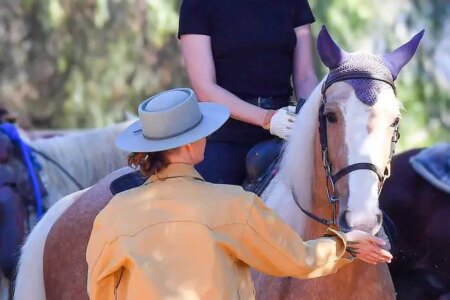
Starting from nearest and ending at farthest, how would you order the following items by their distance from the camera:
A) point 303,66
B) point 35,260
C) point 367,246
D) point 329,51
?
1. point 367,246
2. point 329,51
3. point 303,66
4. point 35,260

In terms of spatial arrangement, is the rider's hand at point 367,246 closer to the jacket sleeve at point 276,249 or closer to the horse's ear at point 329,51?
the jacket sleeve at point 276,249

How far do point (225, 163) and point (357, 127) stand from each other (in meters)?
1.10

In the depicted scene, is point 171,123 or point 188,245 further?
point 171,123

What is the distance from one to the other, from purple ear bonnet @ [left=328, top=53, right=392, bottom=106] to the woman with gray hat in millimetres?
619

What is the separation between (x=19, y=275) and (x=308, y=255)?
230 centimetres

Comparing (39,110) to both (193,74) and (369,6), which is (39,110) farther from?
(193,74)

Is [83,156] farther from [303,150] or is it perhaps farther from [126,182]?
[303,150]

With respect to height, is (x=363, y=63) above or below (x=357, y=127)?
above

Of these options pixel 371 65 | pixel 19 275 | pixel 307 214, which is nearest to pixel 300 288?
pixel 307 214

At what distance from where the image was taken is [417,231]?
6180 millimetres

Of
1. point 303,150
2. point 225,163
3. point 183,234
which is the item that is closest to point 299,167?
point 303,150

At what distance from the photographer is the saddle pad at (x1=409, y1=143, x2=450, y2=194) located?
620 cm

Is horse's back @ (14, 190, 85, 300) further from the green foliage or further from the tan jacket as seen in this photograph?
the green foliage

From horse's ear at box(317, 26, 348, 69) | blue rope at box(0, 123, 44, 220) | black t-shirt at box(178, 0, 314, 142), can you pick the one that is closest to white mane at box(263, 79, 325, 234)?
horse's ear at box(317, 26, 348, 69)
